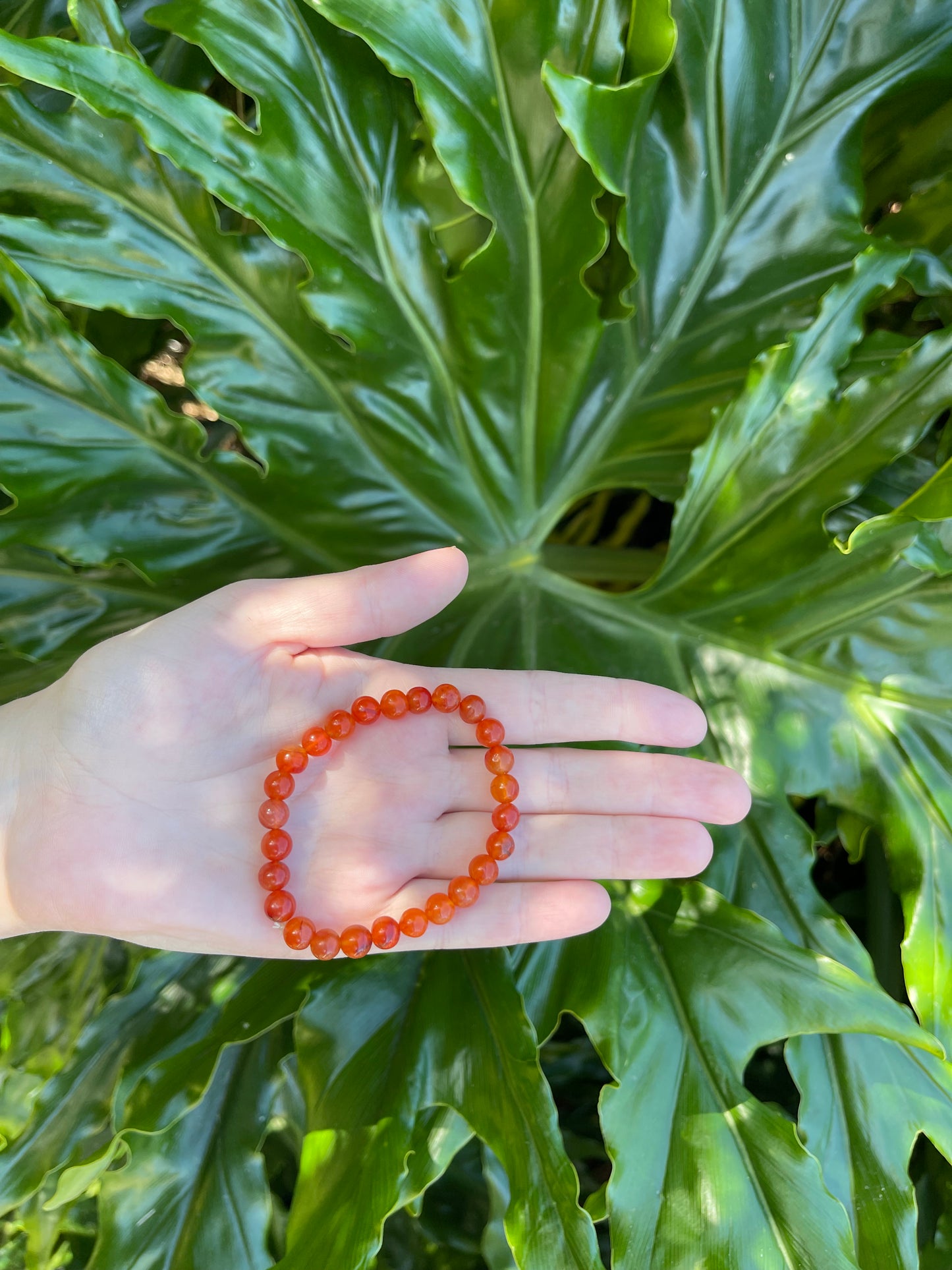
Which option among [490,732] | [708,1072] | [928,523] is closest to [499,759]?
[490,732]

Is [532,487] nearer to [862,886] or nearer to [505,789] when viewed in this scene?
[505,789]

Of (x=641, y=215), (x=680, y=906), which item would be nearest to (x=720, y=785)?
(x=680, y=906)

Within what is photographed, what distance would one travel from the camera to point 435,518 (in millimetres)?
1124

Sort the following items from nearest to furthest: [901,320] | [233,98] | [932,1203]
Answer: [932,1203] → [901,320] → [233,98]

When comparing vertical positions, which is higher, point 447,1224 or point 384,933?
point 384,933

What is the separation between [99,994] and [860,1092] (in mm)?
917

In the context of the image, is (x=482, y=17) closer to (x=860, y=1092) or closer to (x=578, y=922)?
(x=578, y=922)

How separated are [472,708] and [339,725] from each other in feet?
0.46

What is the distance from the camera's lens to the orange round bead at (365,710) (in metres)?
0.98

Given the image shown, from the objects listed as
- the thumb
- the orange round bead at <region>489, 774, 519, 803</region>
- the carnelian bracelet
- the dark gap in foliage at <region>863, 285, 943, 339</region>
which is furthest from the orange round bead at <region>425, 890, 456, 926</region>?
the dark gap in foliage at <region>863, 285, 943, 339</region>

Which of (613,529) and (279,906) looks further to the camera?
(613,529)

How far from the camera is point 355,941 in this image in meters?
0.92

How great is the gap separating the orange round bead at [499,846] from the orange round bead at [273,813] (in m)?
0.21

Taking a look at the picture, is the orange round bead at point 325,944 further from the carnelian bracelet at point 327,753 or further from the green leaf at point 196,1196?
the green leaf at point 196,1196
